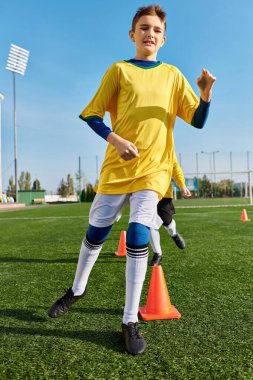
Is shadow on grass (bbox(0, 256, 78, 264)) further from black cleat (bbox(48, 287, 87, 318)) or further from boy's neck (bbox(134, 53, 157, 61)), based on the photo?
boy's neck (bbox(134, 53, 157, 61))

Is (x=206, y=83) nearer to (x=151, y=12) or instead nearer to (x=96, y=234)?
(x=151, y=12)

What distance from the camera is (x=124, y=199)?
2525 mm

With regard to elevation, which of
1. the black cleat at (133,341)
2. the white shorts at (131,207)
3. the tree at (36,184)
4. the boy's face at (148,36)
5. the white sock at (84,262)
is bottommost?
the black cleat at (133,341)

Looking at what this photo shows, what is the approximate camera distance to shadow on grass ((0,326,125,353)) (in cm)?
220

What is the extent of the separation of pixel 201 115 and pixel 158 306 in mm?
1394

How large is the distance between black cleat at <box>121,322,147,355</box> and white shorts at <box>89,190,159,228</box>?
2.07ft

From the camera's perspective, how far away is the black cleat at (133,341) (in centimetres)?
204

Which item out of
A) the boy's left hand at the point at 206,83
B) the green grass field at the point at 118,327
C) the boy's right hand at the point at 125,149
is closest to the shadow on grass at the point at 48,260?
the green grass field at the point at 118,327

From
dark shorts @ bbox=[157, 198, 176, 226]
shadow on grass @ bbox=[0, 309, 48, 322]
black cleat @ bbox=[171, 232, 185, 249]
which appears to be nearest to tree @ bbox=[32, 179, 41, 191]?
black cleat @ bbox=[171, 232, 185, 249]

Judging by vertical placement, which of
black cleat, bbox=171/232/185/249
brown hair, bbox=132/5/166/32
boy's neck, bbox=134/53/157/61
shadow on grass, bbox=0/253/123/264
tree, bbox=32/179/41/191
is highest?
tree, bbox=32/179/41/191

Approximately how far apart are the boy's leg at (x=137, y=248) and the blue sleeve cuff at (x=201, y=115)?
62cm

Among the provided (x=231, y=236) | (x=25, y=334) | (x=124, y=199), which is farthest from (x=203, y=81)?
(x=231, y=236)

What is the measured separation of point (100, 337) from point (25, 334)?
49 centimetres

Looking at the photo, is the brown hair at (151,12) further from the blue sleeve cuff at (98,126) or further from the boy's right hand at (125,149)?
the boy's right hand at (125,149)
